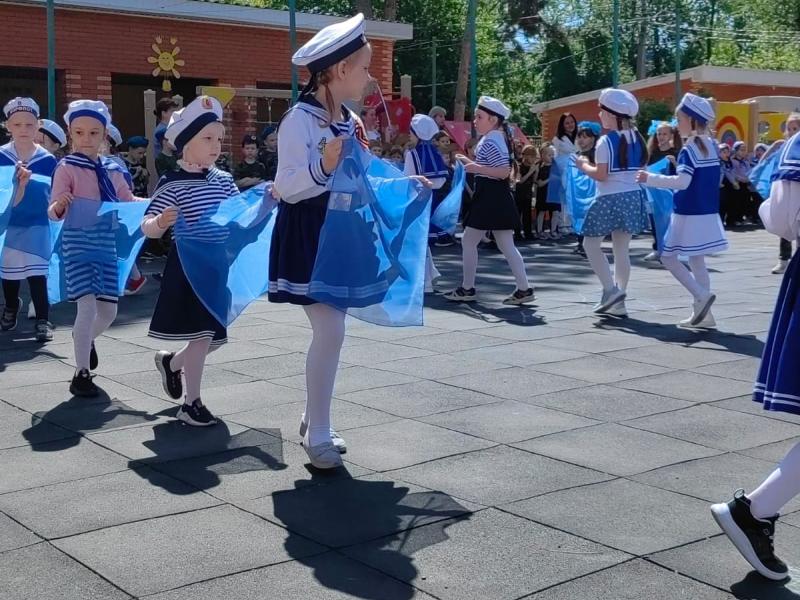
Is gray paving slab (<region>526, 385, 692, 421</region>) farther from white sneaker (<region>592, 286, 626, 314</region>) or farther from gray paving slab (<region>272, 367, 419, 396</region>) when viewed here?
white sneaker (<region>592, 286, 626, 314</region>)

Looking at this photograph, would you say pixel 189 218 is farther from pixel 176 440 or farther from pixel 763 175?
pixel 763 175

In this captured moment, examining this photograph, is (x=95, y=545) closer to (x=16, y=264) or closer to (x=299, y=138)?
(x=299, y=138)

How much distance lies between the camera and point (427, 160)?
11742 mm

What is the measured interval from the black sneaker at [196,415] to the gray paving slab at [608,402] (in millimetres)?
1822

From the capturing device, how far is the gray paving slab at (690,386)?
6562 millimetres

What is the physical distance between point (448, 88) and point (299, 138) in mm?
47075

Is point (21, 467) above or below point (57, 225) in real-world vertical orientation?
below

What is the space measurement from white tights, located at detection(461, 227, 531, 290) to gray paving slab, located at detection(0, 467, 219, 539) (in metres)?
5.98

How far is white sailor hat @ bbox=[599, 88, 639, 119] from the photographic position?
9375 mm

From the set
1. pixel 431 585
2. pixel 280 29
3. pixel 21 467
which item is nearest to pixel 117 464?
pixel 21 467

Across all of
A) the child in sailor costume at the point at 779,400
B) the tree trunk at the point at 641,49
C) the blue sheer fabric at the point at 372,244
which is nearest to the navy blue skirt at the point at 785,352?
the child in sailor costume at the point at 779,400

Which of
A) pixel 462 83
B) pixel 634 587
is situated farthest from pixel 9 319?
pixel 462 83

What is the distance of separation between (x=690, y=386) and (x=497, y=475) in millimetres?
2354

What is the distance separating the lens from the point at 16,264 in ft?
29.0
